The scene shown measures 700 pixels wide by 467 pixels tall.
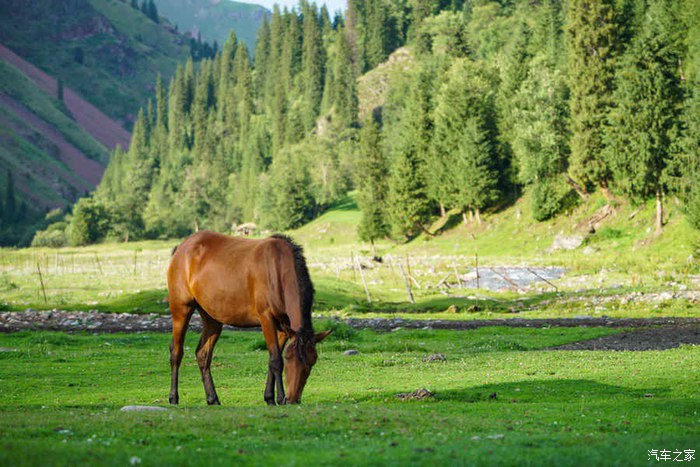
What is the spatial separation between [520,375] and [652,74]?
5556 cm

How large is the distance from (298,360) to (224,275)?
112 inches

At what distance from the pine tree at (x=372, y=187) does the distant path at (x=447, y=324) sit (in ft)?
200

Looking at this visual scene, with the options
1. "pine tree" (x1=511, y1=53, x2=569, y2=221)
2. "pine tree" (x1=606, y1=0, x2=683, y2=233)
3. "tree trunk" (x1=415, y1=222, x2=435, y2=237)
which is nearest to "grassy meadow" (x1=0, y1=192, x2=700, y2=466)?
"pine tree" (x1=606, y1=0, x2=683, y2=233)

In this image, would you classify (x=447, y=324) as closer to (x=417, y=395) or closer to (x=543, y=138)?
(x=417, y=395)

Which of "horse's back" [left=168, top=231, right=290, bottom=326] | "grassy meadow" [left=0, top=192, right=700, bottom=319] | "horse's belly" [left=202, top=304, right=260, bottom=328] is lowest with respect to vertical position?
"grassy meadow" [left=0, top=192, right=700, bottom=319]

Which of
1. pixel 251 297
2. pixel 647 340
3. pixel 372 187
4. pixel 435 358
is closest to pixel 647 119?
pixel 647 340

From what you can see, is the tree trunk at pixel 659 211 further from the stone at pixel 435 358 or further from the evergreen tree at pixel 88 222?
the evergreen tree at pixel 88 222

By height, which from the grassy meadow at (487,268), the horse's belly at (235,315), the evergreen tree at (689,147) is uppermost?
the evergreen tree at (689,147)

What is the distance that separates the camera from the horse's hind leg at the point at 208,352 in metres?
16.2

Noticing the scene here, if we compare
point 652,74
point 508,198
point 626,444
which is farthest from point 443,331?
point 508,198

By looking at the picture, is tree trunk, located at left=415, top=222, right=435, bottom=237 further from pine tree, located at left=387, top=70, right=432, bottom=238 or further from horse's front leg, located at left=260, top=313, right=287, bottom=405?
horse's front leg, located at left=260, top=313, right=287, bottom=405

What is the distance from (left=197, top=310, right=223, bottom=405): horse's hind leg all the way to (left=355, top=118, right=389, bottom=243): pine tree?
3440 inches

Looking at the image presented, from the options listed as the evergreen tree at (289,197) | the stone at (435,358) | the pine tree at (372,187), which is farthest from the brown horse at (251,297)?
the evergreen tree at (289,197)

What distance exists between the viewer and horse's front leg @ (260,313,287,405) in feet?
48.3
